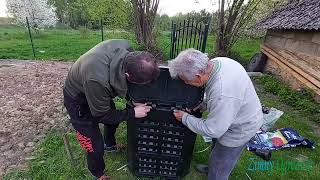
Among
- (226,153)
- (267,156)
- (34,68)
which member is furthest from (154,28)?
(226,153)

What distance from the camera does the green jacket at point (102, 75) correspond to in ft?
7.07

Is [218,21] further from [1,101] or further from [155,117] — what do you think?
[155,117]

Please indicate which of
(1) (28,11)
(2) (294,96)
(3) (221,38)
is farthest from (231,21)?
(1) (28,11)

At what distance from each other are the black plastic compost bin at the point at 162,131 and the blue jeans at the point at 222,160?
299 millimetres

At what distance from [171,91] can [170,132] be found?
16.0 inches

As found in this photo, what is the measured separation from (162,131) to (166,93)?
379mm

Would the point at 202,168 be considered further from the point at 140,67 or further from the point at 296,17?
the point at 296,17

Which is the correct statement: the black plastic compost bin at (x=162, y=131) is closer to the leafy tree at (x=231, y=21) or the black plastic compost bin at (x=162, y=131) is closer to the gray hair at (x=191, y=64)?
the gray hair at (x=191, y=64)

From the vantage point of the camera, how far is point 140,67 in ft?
6.72

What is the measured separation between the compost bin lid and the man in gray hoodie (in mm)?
207

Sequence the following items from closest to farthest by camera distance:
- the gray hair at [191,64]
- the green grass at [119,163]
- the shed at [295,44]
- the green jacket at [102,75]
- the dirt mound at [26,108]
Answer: the gray hair at [191,64], the green jacket at [102,75], the green grass at [119,163], the dirt mound at [26,108], the shed at [295,44]

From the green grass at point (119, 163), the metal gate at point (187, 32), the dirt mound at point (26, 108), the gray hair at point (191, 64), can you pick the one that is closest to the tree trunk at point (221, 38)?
the metal gate at point (187, 32)

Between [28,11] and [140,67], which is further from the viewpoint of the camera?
[28,11]

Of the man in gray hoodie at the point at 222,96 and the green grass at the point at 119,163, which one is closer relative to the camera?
the man in gray hoodie at the point at 222,96
